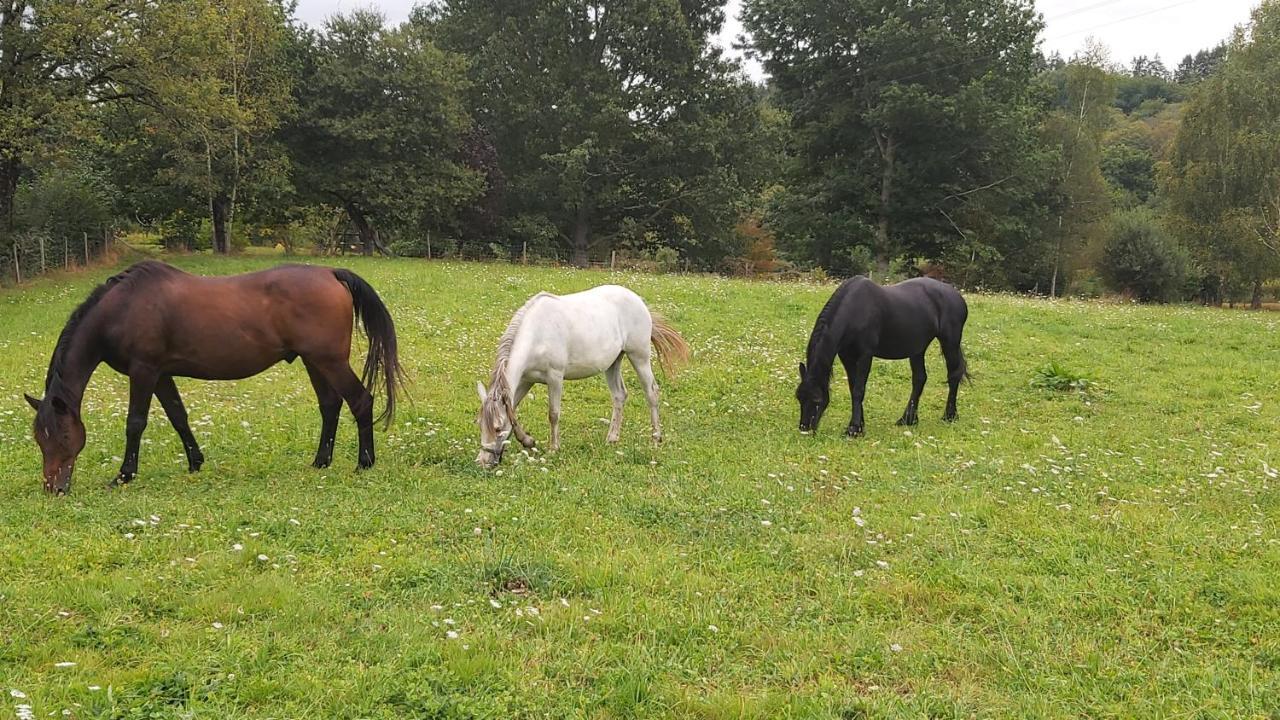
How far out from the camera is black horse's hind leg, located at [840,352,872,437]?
30.9 ft

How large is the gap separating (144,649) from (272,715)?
3.40ft

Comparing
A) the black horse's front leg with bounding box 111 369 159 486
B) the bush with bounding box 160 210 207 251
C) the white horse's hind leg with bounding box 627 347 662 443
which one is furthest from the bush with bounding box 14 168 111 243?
the white horse's hind leg with bounding box 627 347 662 443

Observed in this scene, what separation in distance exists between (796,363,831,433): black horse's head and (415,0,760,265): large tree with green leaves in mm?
25464

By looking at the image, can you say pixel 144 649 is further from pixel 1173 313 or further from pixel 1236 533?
pixel 1173 313

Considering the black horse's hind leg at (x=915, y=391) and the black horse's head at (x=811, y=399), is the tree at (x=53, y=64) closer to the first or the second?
the black horse's head at (x=811, y=399)

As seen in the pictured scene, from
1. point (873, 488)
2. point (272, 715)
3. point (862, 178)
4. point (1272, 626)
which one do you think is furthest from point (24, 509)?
point (862, 178)

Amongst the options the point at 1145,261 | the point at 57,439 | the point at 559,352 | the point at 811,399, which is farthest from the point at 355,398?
the point at 1145,261

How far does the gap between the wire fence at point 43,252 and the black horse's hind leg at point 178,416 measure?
21383mm

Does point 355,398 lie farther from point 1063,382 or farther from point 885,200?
point 885,200

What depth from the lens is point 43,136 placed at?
72.6 ft

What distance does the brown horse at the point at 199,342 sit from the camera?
22.0ft

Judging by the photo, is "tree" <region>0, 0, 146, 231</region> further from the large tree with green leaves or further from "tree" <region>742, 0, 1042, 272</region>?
"tree" <region>742, 0, 1042, 272</region>

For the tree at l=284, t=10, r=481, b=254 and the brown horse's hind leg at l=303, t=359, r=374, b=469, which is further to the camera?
the tree at l=284, t=10, r=481, b=254

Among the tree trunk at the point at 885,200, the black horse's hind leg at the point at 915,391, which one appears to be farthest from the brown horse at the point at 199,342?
the tree trunk at the point at 885,200
